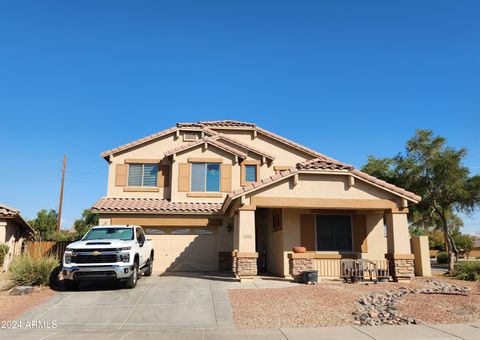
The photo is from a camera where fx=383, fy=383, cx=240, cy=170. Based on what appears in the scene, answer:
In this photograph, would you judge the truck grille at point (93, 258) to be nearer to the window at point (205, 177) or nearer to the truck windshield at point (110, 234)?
the truck windshield at point (110, 234)

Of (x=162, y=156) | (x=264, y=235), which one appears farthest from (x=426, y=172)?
(x=162, y=156)

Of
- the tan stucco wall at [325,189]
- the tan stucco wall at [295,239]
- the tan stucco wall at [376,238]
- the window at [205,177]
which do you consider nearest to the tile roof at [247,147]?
the window at [205,177]

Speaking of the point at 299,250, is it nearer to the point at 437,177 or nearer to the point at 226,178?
the point at 226,178

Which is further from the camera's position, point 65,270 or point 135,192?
point 135,192

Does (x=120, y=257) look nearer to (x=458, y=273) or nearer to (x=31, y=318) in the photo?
(x=31, y=318)

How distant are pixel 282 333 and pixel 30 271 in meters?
9.34

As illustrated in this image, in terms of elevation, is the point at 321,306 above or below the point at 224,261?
below

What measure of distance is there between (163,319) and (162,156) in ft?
42.8

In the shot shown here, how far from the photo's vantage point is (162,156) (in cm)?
2141

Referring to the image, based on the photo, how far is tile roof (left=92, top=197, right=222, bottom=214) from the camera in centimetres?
1878

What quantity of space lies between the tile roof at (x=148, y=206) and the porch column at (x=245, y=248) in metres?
4.59

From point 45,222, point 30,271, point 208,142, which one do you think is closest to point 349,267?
point 208,142

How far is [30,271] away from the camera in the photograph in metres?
12.9

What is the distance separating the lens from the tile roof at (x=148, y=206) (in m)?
18.8
